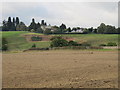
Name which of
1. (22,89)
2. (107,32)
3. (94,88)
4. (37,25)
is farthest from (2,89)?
(37,25)

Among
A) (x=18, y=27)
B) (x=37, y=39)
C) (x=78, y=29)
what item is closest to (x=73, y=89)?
(x=37, y=39)

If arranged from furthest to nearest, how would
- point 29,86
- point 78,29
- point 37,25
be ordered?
point 37,25
point 78,29
point 29,86

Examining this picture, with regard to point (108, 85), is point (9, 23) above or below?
above

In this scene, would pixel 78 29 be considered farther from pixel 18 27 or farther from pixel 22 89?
pixel 22 89

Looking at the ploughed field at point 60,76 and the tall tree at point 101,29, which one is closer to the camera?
the ploughed field at point 60,76

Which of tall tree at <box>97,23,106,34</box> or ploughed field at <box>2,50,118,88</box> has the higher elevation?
tall tree at <box>97,23,106,34</box>

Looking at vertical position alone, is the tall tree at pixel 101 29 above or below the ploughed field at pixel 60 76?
above

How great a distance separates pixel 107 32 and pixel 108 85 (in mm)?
99997

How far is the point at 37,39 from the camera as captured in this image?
3386 inches

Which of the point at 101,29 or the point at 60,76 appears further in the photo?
the point at 101,29

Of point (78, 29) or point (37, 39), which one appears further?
point (78, 29)

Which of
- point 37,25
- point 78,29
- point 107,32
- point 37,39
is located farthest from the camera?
point 37,25

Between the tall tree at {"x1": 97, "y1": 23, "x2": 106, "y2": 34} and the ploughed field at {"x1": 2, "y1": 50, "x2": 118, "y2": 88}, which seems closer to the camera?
the ploughed field at {"x1": 2, "y1": 50, "x2": 118, "y2": 88}

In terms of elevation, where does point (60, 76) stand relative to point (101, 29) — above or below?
below
